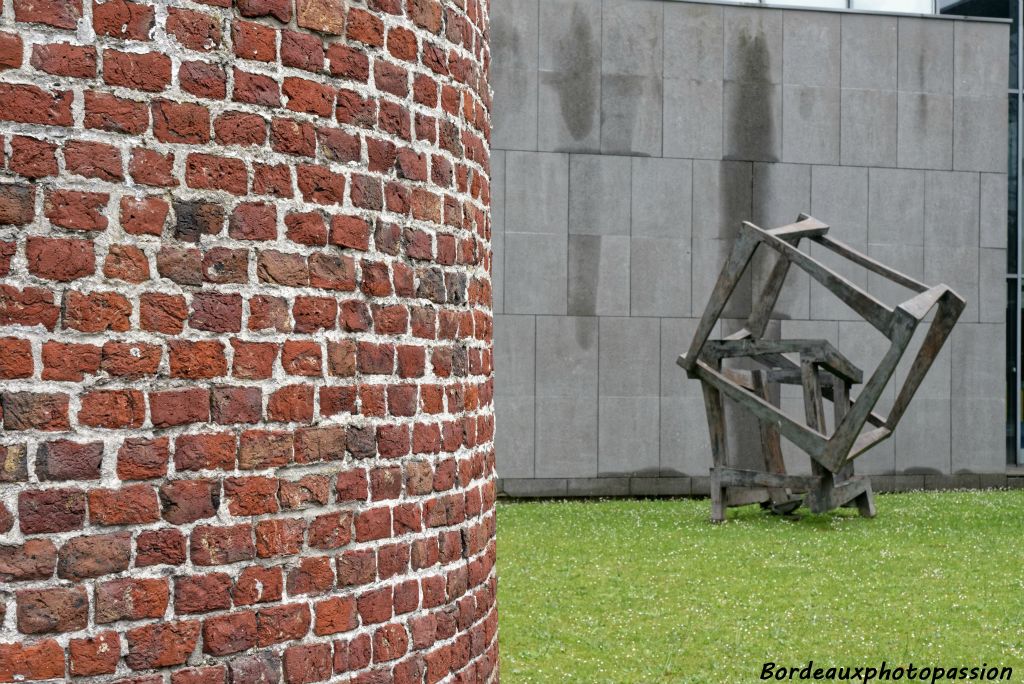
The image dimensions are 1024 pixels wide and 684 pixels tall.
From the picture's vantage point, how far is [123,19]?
2963mm

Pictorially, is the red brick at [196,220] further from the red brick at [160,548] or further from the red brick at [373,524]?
the red brick at [373,524]

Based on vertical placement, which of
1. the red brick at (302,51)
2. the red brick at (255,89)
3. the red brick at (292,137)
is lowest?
the red brick at (292,137)

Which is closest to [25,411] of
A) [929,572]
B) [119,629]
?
[119,629]

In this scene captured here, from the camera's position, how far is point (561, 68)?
56.6ft

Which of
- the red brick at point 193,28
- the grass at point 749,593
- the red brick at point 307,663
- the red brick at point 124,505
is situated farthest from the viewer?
the grass at point 749,593

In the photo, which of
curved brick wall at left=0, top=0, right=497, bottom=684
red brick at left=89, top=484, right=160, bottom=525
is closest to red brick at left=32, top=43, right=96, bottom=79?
curved brick wall at left=0, top=0, right=497, bottom=684

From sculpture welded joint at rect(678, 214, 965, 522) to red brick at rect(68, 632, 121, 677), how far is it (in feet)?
31.7

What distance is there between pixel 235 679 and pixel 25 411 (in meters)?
0.84

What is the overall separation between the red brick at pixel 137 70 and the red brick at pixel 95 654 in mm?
1292

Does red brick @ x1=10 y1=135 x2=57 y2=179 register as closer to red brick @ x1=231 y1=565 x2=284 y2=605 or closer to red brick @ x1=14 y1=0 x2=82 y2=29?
red brick @ x1=14 y1=0 x2=82 y2=29

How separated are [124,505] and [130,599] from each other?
0.74 ft

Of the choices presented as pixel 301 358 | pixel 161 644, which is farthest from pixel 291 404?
pixel 161 644

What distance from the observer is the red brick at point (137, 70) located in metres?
2.95

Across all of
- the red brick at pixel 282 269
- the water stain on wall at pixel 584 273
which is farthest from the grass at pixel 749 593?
the red brick at pixel 282 269
